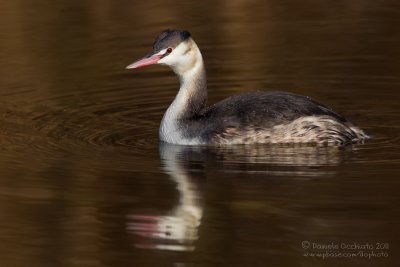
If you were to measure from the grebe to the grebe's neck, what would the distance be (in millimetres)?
Answer: 79

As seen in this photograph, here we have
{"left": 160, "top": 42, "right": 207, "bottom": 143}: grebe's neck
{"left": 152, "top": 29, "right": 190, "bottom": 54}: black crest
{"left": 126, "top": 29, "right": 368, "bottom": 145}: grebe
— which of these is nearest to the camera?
{"left": 126, "top": 29, "right": 368, "bottom": 145}: grebe

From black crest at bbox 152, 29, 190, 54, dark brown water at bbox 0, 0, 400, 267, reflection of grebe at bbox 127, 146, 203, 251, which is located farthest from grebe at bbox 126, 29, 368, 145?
reflection of grebe at bbox 127, 146, 203, 251

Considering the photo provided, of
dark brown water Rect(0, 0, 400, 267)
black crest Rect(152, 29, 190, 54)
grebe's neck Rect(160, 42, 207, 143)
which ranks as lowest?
dark brown water Rect(0, 0, 400, 267)

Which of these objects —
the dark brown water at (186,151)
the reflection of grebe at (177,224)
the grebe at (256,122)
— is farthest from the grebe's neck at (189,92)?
the reflection of grebe at (177,224)

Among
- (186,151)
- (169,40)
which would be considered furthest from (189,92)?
(186,151)

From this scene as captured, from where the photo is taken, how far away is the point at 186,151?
11.9 metres

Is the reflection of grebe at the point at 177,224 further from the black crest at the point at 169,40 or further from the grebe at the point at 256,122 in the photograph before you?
the black crest at the point at 169,40

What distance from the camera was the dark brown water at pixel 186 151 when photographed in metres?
9.00

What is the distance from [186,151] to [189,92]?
0.81 m

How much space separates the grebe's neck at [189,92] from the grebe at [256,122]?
0.26 ft

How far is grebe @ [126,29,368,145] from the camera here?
39.3 ft

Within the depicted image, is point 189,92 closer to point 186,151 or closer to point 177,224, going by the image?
point 186,151

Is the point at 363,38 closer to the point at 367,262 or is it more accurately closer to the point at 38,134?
the point at 38,134

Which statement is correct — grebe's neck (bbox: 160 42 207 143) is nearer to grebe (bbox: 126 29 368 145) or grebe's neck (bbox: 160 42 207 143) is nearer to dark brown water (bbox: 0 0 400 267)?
grebe (bbox: 126 29 368 145)
